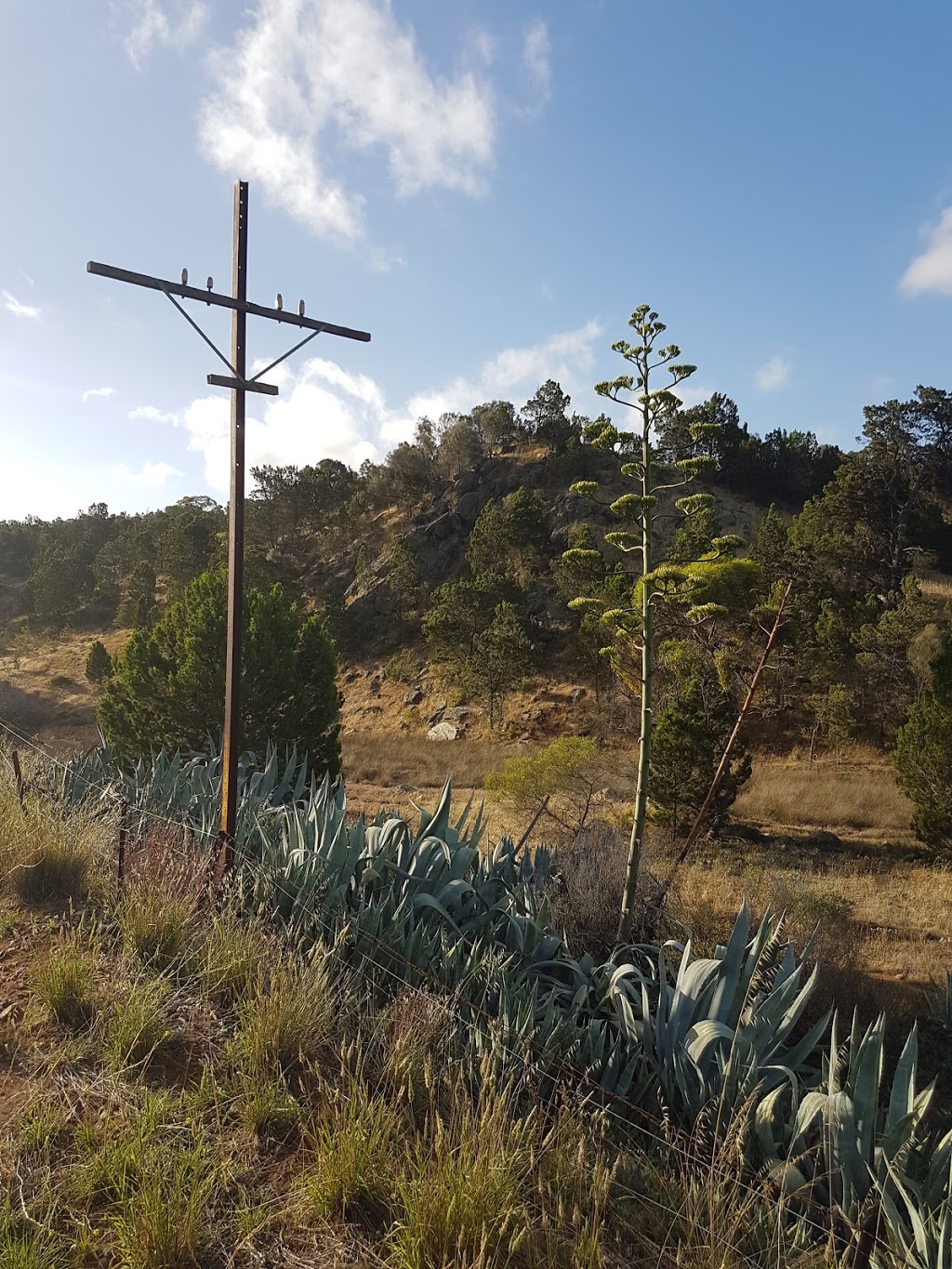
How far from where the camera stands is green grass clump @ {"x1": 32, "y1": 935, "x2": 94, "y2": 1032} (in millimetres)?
3254

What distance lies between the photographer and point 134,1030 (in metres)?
3.05

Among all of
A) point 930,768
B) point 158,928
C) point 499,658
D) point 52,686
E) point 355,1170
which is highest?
point 499,658

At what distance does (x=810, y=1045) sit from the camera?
3.44 meters

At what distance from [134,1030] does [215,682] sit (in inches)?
461

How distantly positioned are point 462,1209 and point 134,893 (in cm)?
283

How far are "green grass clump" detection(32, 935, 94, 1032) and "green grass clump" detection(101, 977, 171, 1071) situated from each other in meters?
0.13

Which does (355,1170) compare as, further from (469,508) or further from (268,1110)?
(469,508)

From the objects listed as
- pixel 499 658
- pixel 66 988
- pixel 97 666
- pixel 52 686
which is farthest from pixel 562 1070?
pixel 52 686

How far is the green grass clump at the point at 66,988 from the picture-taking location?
128 inches

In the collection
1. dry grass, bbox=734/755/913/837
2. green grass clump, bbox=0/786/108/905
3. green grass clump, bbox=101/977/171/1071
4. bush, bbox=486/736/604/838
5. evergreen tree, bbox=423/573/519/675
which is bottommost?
dry grass, bbox=734/755/913/837

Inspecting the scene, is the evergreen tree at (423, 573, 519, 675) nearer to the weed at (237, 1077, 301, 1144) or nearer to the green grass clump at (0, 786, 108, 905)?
the green grass clump at (0, 786, 108, 905)

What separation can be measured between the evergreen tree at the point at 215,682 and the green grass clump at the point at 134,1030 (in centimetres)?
1014

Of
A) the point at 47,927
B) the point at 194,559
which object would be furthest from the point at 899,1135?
the point at 194,559

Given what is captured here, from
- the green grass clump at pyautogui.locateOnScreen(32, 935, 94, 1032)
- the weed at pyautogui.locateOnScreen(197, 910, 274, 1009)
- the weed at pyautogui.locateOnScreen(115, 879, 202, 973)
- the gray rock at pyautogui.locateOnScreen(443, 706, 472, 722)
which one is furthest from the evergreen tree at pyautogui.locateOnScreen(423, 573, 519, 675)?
the green grass clump at pyautogui.locateOnScreen(32, 935, 94, 1032)
